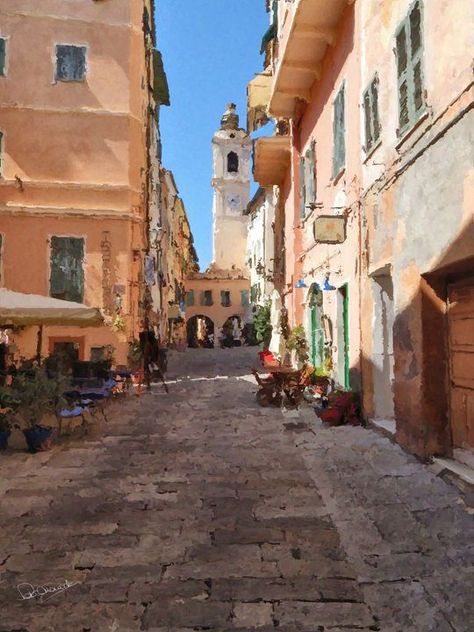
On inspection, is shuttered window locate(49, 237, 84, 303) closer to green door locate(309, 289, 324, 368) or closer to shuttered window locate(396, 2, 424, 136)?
green door locate(309, 289, 324, 368)

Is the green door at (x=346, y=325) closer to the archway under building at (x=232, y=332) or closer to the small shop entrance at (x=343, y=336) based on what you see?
the small shop entrance at (x=343, y=336)

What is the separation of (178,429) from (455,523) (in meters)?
5.03

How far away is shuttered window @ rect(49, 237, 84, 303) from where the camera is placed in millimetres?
16594

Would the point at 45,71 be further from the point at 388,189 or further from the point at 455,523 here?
the point at 455,523

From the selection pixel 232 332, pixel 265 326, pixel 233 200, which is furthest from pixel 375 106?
pixel 233 200

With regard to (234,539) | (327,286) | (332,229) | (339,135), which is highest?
(339,135)

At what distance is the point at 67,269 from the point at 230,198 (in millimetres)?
38227

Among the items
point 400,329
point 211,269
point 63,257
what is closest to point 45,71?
point 63,257

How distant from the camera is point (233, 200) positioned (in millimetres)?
53125

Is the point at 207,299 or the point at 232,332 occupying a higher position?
the point at 207,299

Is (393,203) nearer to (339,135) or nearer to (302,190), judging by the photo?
(339,135)

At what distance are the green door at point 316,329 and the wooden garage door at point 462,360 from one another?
5.92 m

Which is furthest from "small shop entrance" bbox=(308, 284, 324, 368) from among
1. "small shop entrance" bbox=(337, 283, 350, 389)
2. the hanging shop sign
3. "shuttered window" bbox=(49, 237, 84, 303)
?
"shuttered window" bbox=(49, 237, 84, 303)

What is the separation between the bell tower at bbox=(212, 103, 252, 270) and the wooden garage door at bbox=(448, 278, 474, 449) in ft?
153
